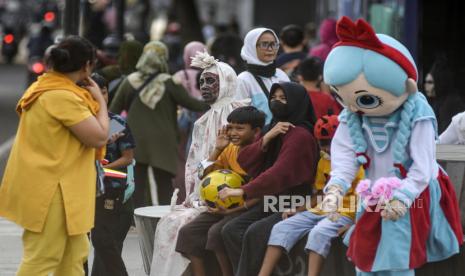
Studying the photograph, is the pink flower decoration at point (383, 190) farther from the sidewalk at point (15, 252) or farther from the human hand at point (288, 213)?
the sidewalk at point (15, 252)

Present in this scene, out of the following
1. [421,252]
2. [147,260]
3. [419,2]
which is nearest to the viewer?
[421,252]

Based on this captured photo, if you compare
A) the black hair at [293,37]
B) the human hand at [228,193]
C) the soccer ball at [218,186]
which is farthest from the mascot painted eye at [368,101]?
the black hair at [293,37]

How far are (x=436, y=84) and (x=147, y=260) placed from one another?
331 cm

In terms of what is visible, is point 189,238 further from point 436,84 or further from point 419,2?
point 419,2

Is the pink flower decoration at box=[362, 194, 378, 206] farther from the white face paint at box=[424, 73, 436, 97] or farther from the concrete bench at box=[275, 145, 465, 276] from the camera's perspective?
the white face paint at box=[424, 73, 436, 97]

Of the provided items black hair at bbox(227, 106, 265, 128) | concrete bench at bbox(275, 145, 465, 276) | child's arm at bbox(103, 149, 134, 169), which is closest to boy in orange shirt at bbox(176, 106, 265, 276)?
black hair at bbox(227, 106, 265, 128)

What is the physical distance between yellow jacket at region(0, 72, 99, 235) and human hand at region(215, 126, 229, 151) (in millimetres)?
1599

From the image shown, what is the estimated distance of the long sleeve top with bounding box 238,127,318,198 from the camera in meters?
8.53

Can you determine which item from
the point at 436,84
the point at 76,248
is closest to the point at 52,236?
the point at 76,248

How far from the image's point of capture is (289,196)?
8.71 meters

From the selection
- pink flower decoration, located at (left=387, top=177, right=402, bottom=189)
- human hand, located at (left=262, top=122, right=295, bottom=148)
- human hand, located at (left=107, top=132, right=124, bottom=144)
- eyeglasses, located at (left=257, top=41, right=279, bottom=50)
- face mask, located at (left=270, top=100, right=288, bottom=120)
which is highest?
eyeglasses, located at (left=257, top=41, right=279, bottom=50)

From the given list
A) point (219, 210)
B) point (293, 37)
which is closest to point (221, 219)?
point (219, 210)

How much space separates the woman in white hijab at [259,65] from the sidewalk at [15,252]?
1.57m

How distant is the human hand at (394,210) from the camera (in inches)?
290
